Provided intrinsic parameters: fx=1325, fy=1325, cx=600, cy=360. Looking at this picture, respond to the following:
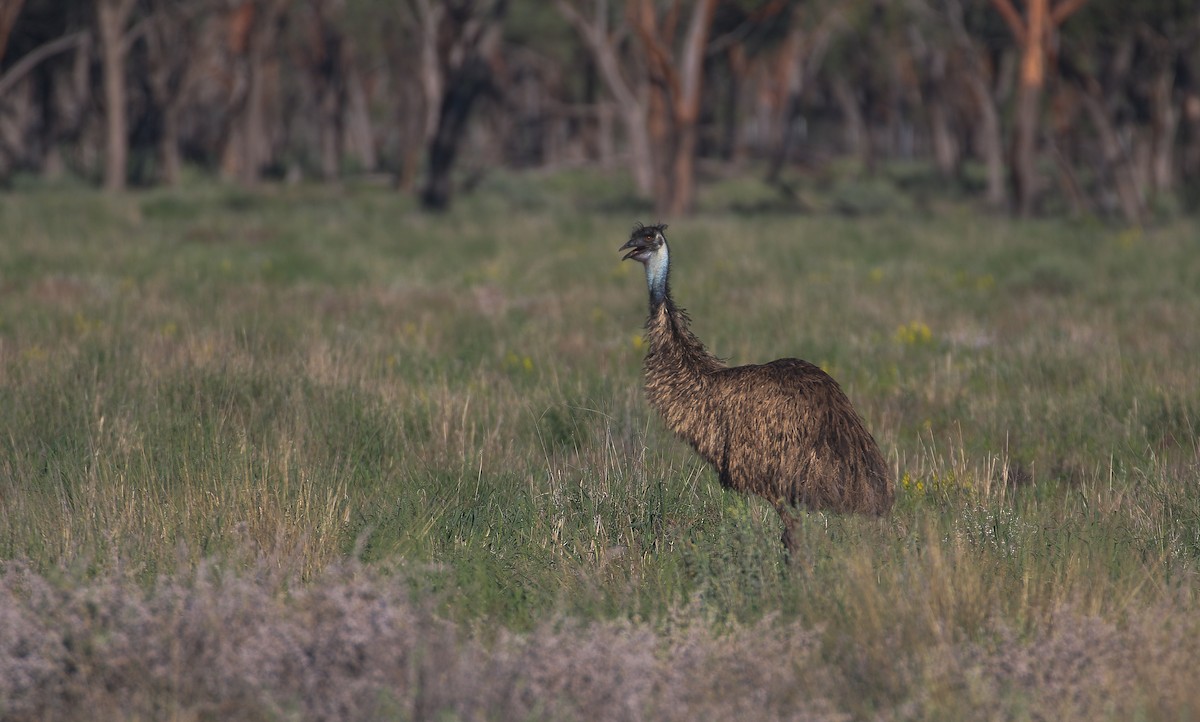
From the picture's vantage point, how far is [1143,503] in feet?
18.8

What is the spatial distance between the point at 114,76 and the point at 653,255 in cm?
2333

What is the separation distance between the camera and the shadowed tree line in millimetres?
24016

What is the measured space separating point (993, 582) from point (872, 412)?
3511 millimetres

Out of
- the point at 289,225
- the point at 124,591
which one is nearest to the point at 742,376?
the point at 124,591

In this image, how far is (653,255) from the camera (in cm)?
577

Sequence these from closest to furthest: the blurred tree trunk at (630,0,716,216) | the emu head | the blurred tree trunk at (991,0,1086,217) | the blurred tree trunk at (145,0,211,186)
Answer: the emu head
the blurred tree trunk at (991,0,1086,217)
the blurred tree trunk at (630,0,716,216)
the blurred tree trunk at (145,0,211,186)

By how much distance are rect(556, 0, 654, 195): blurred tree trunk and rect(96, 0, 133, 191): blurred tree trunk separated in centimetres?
861

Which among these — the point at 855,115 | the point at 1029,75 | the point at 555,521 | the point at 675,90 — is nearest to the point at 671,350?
the point at 555,521

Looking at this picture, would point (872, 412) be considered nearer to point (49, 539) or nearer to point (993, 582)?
point (993, 582)

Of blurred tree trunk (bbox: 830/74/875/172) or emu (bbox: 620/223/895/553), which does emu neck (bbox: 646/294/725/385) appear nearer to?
emu (bbox: 620/223/895/553)

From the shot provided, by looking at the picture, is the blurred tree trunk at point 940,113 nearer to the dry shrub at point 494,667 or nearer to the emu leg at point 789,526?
the emu leg at point 789,526

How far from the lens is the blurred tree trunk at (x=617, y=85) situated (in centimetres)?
2758

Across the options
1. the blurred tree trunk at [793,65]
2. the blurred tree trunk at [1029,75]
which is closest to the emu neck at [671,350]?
the blurred tree trunk at [1029,75]

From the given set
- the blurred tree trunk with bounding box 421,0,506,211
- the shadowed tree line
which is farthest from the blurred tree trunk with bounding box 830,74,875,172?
the blurred tree trunk with bounding box 421,0,506,211
